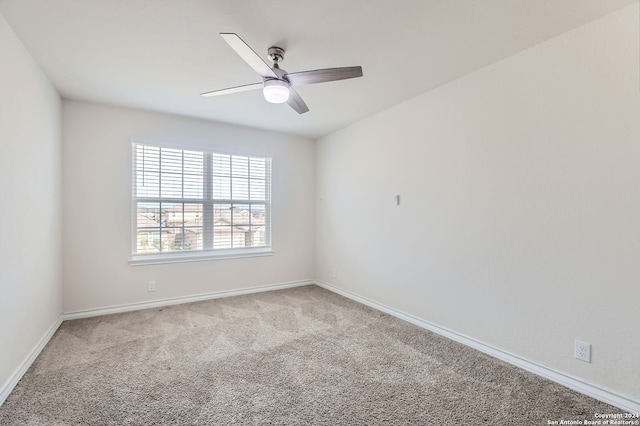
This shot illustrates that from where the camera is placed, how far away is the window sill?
366 centimetres

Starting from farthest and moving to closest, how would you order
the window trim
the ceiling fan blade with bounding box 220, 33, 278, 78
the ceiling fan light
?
the window trim < the ceiling fan light < the ceiling fan blade with bounding box 220, 33, 278, 78

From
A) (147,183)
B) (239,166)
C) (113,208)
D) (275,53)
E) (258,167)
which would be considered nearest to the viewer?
(275,53)

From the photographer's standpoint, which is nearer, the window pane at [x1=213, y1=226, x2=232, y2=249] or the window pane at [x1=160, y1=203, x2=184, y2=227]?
the window pane at [x1=160, y1=203, x2=184, y2=227]

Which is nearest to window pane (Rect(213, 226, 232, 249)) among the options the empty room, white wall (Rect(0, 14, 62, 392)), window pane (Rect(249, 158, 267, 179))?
the empty room

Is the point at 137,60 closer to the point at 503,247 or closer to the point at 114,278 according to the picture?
the point at 114,278

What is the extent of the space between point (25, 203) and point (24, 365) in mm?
1220

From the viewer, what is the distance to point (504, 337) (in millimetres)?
2398

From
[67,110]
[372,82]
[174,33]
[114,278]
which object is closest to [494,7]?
[372,82]

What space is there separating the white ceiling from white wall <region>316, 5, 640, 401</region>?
24 cm

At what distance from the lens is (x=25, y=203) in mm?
2266

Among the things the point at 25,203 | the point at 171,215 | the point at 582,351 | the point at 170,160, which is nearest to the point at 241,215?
the point at 171,215

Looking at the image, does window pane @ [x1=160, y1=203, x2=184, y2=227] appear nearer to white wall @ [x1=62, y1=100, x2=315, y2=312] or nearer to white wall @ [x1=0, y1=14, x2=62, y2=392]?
white wall @ [x1=62, y1=100, x2=315, y2=312]

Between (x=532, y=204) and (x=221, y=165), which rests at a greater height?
(x=221, y=165)

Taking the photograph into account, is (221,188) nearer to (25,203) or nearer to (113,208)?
(113,208)
